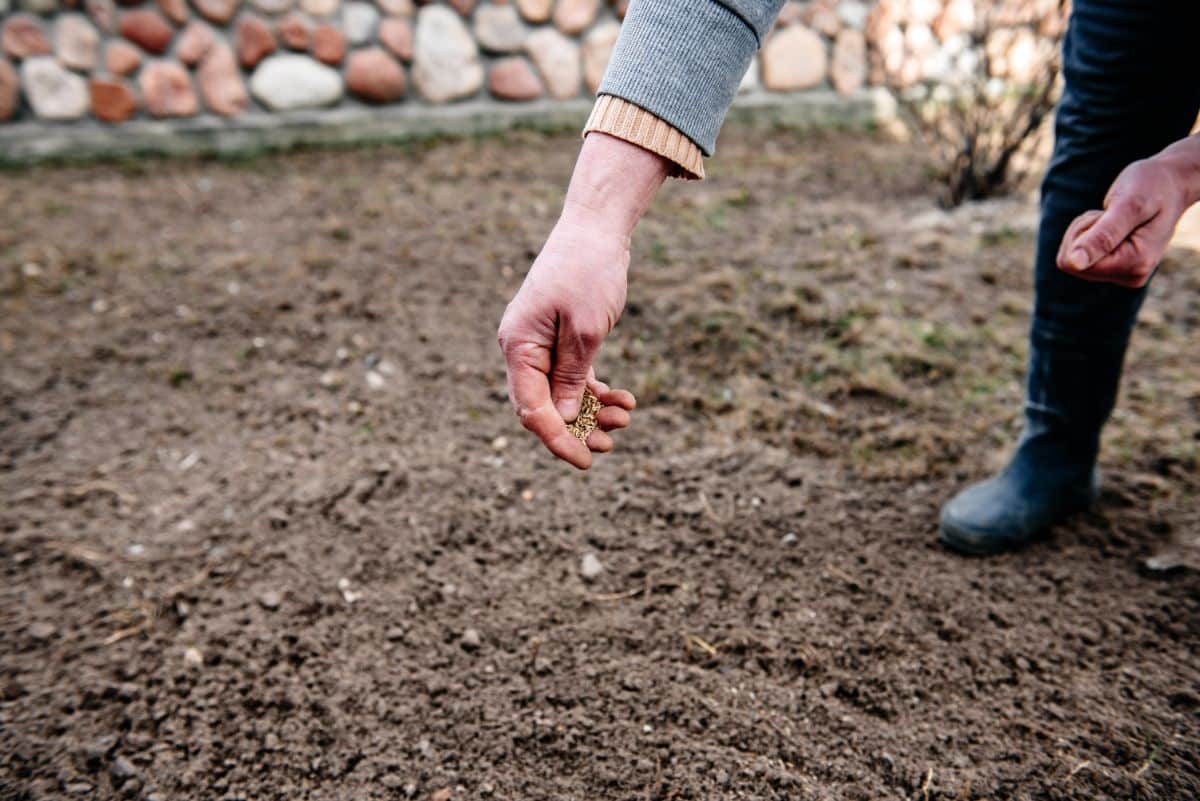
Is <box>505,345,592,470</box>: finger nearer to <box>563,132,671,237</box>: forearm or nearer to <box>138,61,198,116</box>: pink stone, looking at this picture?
<box>563,132,671,237</box>: forearm

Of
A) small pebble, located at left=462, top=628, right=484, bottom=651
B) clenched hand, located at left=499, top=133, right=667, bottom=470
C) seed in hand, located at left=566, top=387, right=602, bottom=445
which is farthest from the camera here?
small pebble, located at left=462, top=628, right=484, bottom=651

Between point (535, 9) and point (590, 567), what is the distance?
3.42 metres

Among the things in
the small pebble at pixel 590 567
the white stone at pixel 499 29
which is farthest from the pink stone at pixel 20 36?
the small pebble at pixel 590 567

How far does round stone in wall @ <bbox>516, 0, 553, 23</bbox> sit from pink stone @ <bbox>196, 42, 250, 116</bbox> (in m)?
1.43

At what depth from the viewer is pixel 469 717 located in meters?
1.36

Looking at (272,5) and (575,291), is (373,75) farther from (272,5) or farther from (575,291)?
(575,291)

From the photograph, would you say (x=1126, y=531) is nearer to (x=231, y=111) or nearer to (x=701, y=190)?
(x=701, y=190)

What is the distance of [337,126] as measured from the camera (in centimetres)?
408

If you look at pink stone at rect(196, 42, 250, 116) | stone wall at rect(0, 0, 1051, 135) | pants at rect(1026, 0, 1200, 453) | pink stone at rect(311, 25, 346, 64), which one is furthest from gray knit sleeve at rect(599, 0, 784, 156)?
pink stone at rect(196, 42, 250, 116)

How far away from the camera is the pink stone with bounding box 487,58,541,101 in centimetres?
420

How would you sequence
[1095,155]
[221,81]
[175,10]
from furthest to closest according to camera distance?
[221,81] < [175,10] < [1095,155]

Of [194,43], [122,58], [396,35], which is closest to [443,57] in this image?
[396,35]

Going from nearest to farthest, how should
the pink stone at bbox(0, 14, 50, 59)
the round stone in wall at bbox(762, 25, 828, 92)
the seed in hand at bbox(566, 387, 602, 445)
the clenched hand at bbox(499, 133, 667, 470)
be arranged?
1. the clenched hand at bbox(499, 133, 667, 470)
2. the seed in hand at bbox(566, 387, 602, 445)
3. the pink stone at bbox(0, 14, 50, 59)
4. the round stone in wall at bbox(762, 25, 828, 92)

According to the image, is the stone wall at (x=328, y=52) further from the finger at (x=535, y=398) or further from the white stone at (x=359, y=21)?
the finger at (x=535, y=398)
